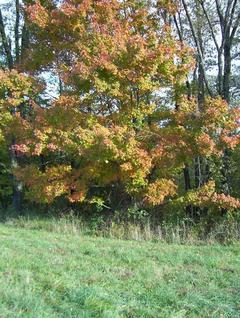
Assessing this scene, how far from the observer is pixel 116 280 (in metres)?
6.27

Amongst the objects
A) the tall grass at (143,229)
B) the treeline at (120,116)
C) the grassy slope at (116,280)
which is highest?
the treeline at (120,116)

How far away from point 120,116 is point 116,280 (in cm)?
758

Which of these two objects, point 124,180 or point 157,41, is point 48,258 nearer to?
point 124,180

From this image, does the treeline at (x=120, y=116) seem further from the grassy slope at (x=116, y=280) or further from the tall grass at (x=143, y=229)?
A: the grassy slope at (x=116, y=280)

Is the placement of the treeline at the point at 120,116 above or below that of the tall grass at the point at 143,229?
above

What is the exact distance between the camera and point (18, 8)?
18344 mm

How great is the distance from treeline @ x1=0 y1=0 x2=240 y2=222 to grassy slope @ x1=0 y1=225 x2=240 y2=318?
3639 millimetres

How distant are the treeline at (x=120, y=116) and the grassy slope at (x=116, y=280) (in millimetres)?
3639

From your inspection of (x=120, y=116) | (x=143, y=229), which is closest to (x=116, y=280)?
(x=143, y=229)

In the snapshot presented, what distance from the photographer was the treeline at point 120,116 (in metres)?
12.4

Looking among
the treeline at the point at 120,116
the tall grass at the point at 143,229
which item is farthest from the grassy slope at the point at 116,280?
the treeline at the point at 120,116

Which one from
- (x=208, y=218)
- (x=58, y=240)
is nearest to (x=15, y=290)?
(x=58, y=240)

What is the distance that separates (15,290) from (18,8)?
15683 millimetres

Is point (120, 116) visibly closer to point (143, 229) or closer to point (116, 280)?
point (143, 229)
